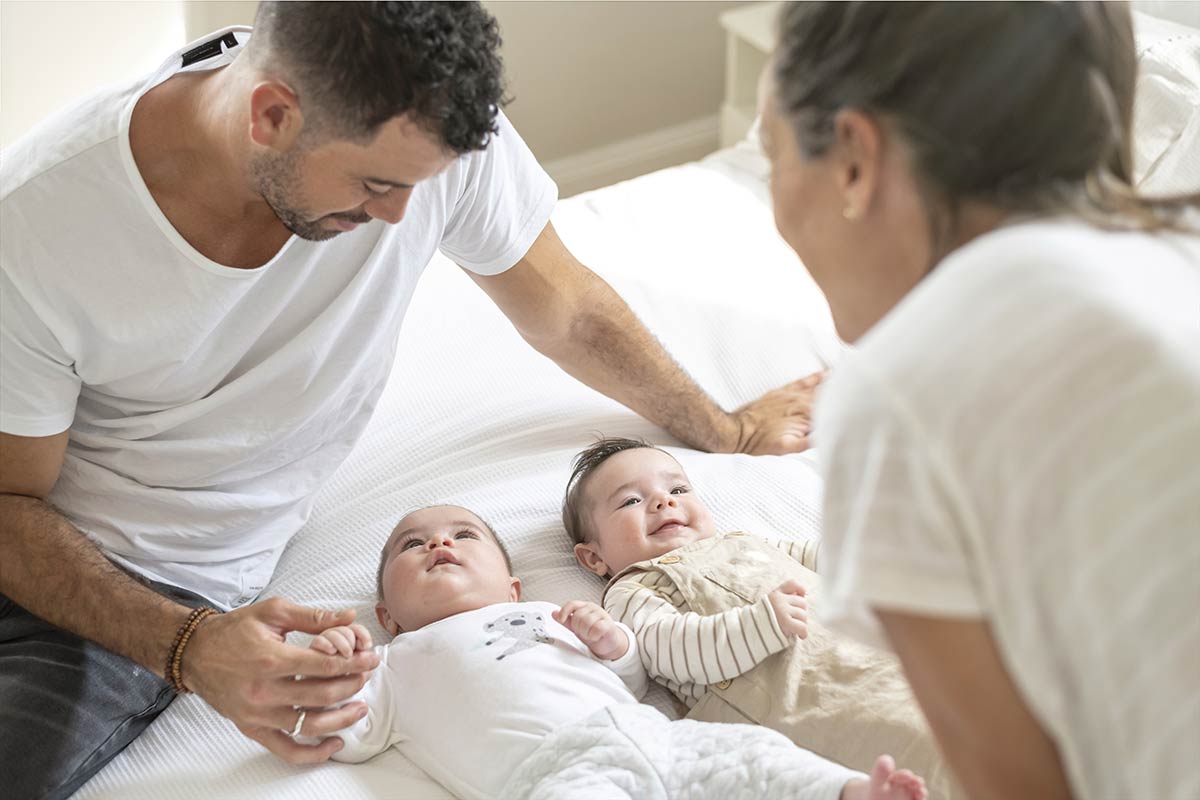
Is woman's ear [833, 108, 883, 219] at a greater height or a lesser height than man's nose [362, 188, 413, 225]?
greater

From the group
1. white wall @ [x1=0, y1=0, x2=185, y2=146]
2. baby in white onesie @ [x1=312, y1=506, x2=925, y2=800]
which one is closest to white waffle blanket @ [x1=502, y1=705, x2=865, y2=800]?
baby in white onesie @ [x1=312, y1=506, x2=925, y2=800]

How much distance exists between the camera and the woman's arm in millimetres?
758

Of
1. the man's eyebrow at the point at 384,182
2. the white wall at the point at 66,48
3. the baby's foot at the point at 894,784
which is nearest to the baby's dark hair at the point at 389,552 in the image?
the man's eyebrow at the point at 384,182

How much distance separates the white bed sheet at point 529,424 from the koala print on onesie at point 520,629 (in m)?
0.14

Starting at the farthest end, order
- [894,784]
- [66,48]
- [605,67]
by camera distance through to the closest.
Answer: [605,67] → [66,48] → [894,784]

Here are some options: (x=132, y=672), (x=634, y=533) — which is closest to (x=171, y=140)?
(x=132, y=672)

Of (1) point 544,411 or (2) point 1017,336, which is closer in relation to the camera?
(2) point 1017,336

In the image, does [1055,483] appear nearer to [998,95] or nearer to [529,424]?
[998,95]

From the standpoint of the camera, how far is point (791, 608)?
1.45m

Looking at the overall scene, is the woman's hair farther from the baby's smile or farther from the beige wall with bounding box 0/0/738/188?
the beige wall with bounding box 0/0/738/188

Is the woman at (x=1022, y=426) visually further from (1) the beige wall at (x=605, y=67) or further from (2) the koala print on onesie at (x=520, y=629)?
(1) the beige wall at (x=605, y=67)

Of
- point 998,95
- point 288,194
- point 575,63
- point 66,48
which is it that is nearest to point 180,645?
point 288,194

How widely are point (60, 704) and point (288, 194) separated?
668mm

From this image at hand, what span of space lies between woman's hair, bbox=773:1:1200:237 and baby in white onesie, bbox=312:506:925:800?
22.9 inches
